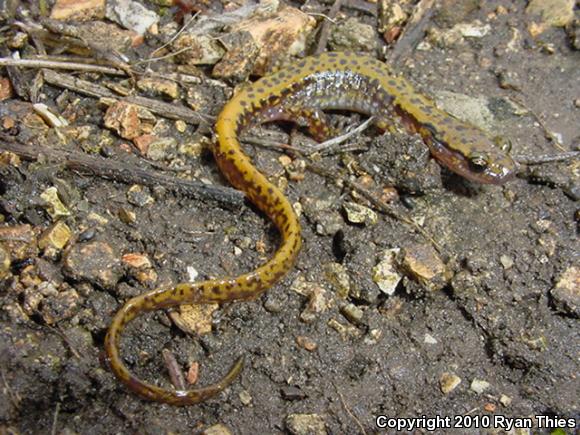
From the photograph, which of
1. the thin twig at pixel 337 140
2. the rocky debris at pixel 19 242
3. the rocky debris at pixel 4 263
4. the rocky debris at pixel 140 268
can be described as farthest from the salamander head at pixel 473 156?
the rocky debris at pixel 4 263

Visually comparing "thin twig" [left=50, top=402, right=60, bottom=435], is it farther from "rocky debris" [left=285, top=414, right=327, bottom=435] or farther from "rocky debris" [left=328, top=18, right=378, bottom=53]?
"rocky debris" [left=328, top=18, right=378, bottom=53]

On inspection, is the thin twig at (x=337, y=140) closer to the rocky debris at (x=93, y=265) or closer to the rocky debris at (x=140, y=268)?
the rocky debris at (x=140, y=268)

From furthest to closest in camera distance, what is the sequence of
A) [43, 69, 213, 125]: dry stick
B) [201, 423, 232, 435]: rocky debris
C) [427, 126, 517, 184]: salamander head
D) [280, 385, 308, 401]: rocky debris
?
[43, 69, 213, 125]: dry stick < [427, 126, 517, 184]: salamander head < [280, 385, 308, 401]: rocky debris < [201, 423, 232, 435]: rocky debris

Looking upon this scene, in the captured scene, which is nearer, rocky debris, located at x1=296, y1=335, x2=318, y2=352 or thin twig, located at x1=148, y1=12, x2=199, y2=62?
rocky debris, located at x1=296, y1=335, x2=318, y2=352

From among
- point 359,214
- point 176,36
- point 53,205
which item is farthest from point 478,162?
point 53,205

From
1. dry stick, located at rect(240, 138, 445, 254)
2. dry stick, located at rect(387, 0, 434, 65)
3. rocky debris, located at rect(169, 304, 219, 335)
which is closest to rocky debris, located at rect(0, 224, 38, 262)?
rocky debris, located at rect(169, 304, 219, 335)

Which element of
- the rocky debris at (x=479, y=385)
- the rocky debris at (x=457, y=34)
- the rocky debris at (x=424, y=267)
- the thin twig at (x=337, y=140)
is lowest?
the rocky debris at (x=479, y=385)

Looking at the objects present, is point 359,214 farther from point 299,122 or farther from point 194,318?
point 194,318
